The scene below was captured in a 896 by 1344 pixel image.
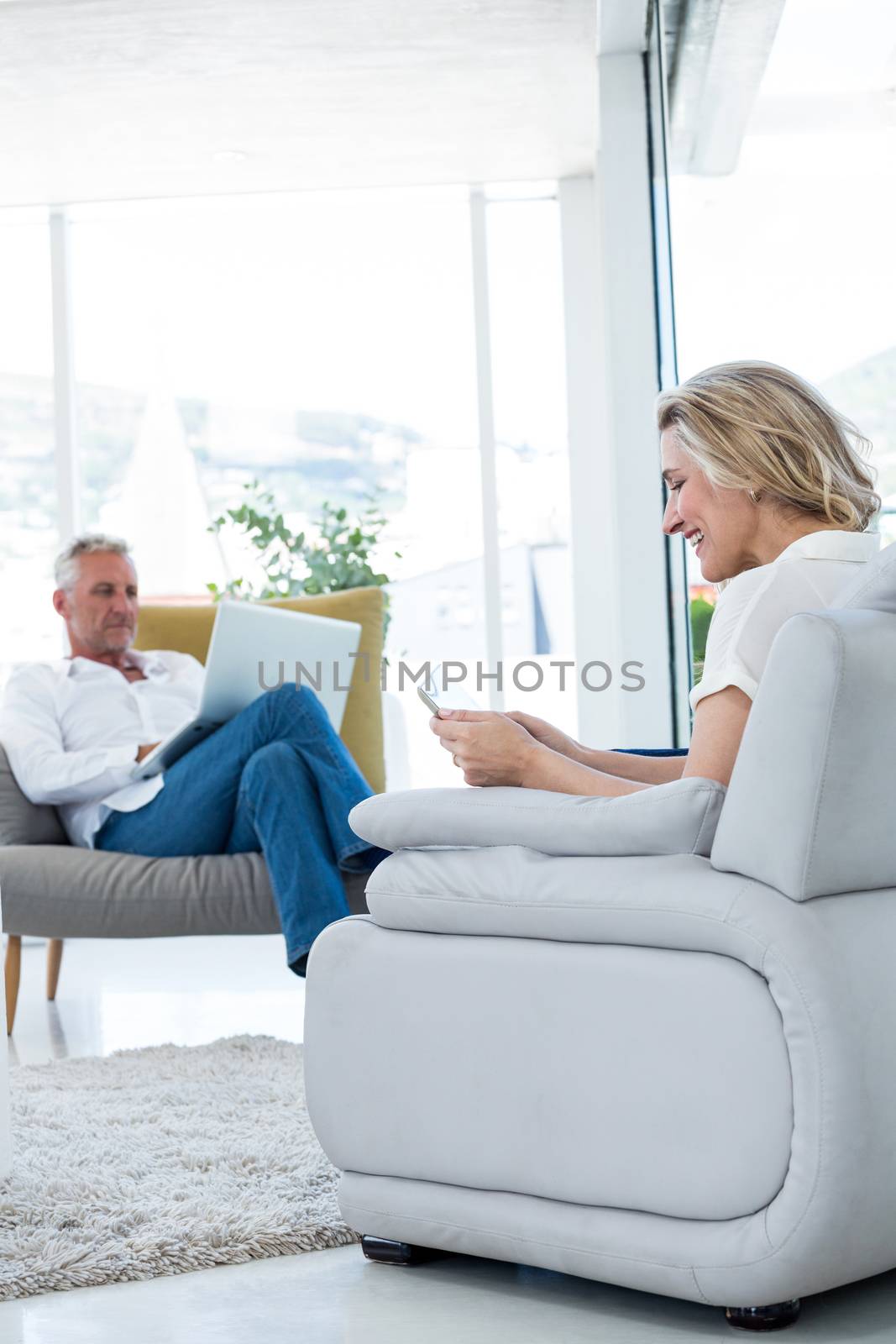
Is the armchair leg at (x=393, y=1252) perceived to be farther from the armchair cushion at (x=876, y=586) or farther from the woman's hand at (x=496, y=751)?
the armchair cushion at (x=876, y=586)

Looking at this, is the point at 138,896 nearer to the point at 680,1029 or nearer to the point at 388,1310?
the point at 388,1310

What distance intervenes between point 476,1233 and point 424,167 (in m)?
4.42

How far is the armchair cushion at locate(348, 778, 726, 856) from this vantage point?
4.78ft

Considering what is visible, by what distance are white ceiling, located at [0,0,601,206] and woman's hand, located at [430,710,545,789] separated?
286 cm

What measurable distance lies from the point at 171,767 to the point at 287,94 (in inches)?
96.3

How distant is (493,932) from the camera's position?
5.11 ft

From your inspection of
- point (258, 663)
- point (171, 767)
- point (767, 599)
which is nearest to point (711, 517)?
point (767, 599)

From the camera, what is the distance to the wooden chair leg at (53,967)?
3.59 m

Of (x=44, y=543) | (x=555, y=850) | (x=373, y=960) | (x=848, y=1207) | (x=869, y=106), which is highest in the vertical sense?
(x=869, y=106)

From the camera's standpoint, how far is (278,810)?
2.81m

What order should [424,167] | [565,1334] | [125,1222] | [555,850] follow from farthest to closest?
1. [424,167]
2. [125,1222]
3. [555,850]
4. [565,1334]

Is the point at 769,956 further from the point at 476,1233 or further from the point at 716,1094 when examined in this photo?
the point at 476,1233

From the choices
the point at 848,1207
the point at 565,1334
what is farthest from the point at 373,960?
the point at 848,1207

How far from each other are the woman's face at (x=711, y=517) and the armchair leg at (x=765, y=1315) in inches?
31.7
